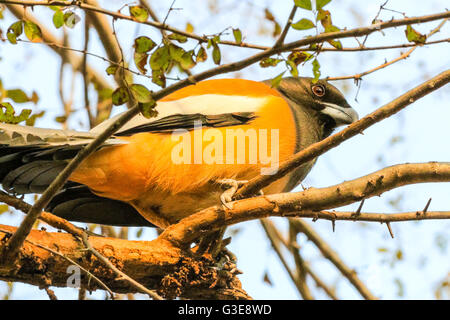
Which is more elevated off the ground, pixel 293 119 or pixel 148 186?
pixel 293 119

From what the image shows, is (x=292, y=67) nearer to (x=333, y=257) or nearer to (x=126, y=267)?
(x=126, y=267)

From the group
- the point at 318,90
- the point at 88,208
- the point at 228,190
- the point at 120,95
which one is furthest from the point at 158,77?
the point at 318,90

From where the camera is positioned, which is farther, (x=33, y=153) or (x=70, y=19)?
(x=33, y=153)

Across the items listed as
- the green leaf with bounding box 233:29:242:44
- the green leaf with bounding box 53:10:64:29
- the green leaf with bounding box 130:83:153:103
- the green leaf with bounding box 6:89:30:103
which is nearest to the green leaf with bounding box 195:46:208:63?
the green leaf with bounding box 233:29:242:44

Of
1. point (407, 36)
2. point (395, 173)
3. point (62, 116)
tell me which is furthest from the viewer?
point (62, 116)

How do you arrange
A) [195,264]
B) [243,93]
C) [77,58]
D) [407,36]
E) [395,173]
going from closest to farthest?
[407,36]
[395,173]
[195,264]
[243,93]
[77,58]

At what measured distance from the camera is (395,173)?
9.46ft

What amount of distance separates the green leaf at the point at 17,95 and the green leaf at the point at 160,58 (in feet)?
5.36

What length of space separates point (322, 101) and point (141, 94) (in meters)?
2.68

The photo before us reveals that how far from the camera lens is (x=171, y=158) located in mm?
3568

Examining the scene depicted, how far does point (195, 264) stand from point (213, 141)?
836mm
